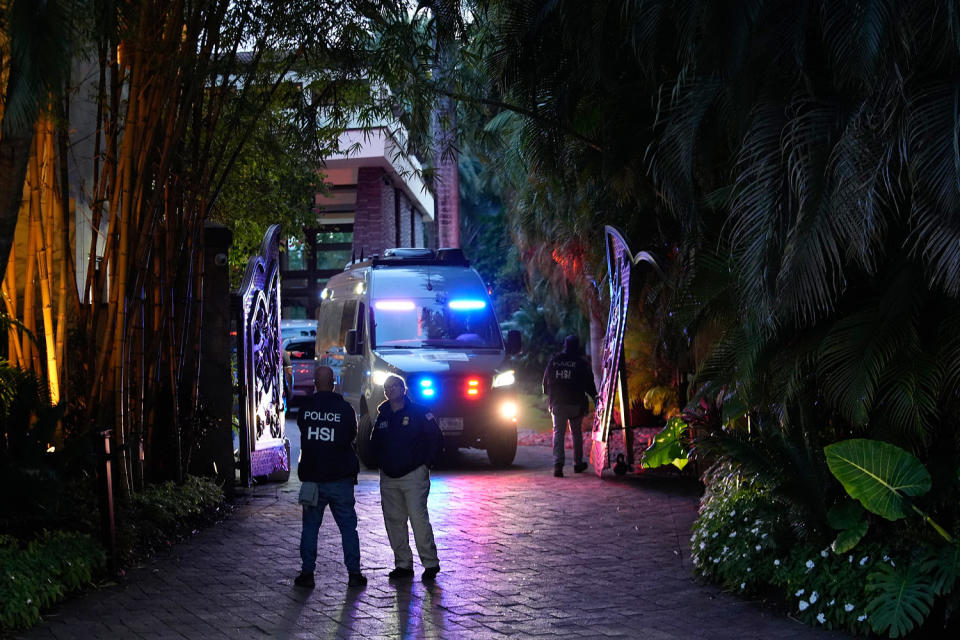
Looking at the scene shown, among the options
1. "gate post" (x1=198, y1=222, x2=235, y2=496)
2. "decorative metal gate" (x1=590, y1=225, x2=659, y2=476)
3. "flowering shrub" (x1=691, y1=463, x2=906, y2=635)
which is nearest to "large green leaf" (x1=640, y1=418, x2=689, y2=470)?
"decorative metal gate" (x1=590, y1=225, x2=659, y2=476)

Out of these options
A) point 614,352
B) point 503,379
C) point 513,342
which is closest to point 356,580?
point 614,352

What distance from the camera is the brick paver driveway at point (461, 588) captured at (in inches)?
275

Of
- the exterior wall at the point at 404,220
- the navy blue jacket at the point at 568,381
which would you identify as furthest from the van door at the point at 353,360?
the exterior wall at the point at 404,220

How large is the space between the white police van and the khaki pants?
252 inches

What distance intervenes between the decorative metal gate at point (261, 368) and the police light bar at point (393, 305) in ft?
6.12

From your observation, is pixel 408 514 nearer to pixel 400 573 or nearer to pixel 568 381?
pixel 400 573

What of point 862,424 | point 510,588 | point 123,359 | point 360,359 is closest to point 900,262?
point 862,424

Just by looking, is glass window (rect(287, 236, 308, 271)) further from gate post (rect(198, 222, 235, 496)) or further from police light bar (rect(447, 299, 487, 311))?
gate post (rect(198, 222, 235, 496))

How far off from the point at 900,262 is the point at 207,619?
506 centimetres

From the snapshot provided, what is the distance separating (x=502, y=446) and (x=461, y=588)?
7.86 metres

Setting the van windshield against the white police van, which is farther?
the van windshield

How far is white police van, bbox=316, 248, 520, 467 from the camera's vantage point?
15320mm

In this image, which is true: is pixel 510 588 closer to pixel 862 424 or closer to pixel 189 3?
pixel 862 424

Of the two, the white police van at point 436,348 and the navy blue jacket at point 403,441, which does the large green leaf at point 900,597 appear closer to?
the navy blue jacket at point 403,441
